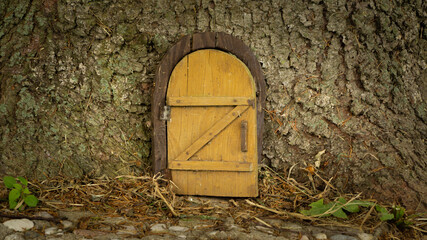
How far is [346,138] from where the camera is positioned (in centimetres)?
283

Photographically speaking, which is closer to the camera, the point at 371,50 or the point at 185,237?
the point at 185,237

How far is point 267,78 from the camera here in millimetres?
2857

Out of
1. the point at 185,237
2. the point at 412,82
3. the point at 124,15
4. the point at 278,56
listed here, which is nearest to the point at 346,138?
the point at 412,82

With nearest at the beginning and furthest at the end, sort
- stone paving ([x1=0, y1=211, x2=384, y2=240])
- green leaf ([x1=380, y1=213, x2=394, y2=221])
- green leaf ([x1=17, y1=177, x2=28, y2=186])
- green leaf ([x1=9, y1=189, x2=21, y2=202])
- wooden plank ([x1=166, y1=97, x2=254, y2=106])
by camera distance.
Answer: stone paving ([x1=0, y1=211, x2=384, y2=240])
green leaf ([x1=380, y1=213, x2=394, y2=221])
green leaf ([x1=9, y1=189, x2=21, y2=202])
green leaf ([x1=17, y1=177, x2=28, y2=186])
wooden plank ([x1=166, y1=97, x2=254, y2=106])

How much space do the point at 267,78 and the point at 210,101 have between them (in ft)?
1.74

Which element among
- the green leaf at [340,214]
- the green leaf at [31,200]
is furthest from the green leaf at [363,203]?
the green leaf at [31,200]

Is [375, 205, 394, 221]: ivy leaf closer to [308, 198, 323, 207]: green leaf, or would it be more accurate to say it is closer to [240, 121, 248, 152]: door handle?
[308, 198, 323, 207]: green leaf

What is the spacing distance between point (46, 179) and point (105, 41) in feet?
4.15

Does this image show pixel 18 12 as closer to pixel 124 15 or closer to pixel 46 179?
pixel 124 15

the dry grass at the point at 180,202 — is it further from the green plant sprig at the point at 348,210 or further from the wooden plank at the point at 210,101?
the wooden plank at the point at 210,101

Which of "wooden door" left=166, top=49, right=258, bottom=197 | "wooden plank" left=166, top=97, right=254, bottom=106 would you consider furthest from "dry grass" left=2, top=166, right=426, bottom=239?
"wooden plank" left=166, top=97, right=254, bottom=106

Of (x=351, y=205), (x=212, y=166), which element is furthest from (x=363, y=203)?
(x=212, y=166)

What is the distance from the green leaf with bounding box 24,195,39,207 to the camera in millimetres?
2490

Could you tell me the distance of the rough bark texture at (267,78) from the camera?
274 centimetres
